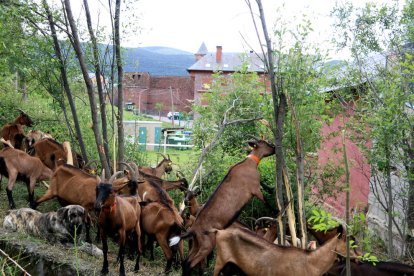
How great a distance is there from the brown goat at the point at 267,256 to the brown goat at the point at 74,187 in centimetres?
312

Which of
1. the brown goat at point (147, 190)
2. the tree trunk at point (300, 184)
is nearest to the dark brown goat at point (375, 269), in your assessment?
the tree trunk at point (300, 184)

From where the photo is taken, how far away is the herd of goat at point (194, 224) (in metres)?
5.43

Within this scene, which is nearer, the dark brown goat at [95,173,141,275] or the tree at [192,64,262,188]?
the dark brown goat at [95,173,141,275]

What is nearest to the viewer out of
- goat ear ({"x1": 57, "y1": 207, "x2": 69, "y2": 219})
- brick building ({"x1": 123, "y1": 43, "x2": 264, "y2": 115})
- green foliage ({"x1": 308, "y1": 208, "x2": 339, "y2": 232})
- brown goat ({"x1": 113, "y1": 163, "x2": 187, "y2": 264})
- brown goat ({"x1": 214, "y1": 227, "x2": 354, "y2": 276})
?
green foliage ({"x1": 308, "y1": 208, "x2": 339, "y2": 232})

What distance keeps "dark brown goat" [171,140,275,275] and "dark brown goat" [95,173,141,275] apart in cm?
76

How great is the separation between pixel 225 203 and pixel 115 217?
143cm

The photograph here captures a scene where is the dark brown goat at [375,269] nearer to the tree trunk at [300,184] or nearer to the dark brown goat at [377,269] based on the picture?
the dark brown goat at [377,269]

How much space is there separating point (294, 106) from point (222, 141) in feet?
15.2

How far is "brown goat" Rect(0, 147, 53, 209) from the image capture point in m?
9.09

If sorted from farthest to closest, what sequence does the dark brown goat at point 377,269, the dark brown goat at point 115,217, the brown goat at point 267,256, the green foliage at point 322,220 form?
the dark brown goat at point 115,217, the dark brown goat at point 377,269, the brown goat at point 267,256, the green foliage at point 322,220

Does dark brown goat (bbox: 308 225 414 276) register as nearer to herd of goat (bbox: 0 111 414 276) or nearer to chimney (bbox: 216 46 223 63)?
herd of goat (bbox: 0 111 414 276)

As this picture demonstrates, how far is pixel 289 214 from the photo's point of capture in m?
5.89

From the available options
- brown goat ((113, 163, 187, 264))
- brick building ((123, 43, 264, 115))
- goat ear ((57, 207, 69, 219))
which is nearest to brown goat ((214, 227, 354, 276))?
brown goat ((113, 163, 187, 264))

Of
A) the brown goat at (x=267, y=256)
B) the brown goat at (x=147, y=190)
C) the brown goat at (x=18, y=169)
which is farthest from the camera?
the brown goat at (x=18, y=169)
